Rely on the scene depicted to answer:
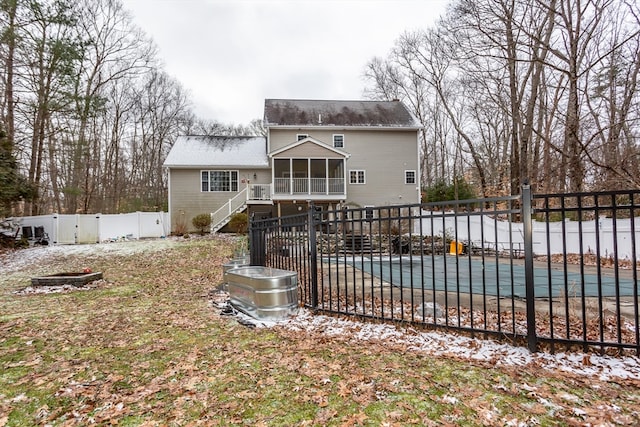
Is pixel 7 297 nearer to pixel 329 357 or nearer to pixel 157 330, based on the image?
pixel 157 330

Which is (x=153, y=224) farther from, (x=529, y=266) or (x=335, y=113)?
(x=529, y=266)

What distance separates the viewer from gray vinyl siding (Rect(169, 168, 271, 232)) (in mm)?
20469

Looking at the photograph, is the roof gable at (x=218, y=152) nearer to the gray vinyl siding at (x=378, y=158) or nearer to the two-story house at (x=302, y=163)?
the two-story house at (x=302, y=163)

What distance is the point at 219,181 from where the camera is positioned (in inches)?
830

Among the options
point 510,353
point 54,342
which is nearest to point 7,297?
point 54,342

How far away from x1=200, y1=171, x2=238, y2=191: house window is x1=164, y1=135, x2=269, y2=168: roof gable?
53cm

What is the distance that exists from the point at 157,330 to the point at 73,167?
58.4 ft

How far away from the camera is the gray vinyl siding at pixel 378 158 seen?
22.4 m

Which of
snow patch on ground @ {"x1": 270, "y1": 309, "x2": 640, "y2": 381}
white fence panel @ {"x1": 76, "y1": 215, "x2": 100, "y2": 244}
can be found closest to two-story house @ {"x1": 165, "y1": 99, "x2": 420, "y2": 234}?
white fence panel @ {"x1": 76, "y1": 215, "x2": 100, "y2": 244}

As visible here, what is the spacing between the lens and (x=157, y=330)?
4.52m

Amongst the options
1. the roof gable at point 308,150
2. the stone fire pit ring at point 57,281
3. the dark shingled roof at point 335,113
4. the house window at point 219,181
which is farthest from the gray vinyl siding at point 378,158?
the stone fire pit ring at point 57,281

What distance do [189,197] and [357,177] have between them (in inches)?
429

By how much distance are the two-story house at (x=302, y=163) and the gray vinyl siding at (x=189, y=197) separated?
Answer: 57 mm

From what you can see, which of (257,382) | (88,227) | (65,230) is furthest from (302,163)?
(257,382)
